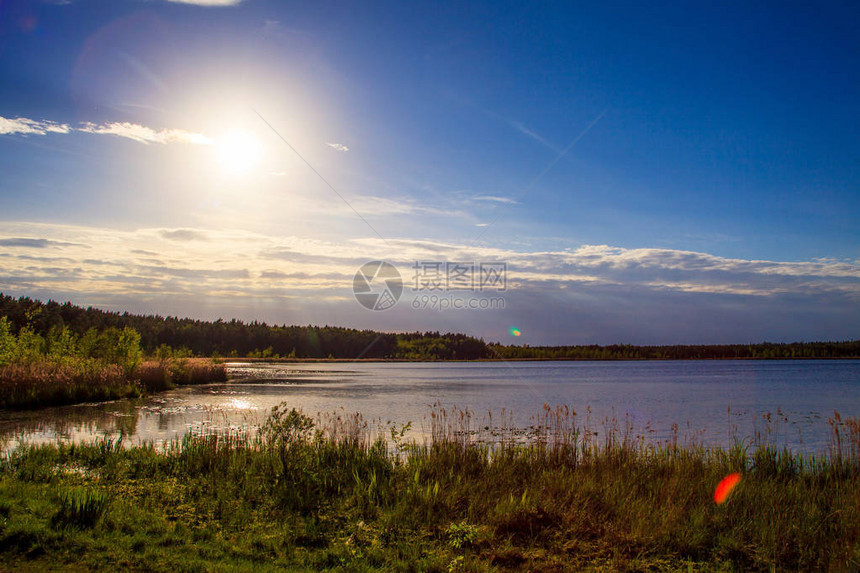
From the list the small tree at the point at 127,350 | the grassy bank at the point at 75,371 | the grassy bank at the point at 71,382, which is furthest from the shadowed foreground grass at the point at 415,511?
the small tree at the point at 127,350

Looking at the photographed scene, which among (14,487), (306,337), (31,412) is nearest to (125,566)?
(14,487)

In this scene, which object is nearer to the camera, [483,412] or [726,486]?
[726,486]

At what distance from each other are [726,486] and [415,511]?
20.5 feet

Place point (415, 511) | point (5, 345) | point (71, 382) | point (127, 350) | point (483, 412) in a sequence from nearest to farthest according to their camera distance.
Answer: point (415, 511) < point (483, 412) < point (71, 382) < point (5, 345) < point (127, 350)

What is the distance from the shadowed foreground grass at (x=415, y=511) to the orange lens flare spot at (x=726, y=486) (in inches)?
6.7

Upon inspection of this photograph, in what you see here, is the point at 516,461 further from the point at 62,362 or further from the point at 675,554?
the point at 62,362

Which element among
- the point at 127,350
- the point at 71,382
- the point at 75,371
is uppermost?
the point at 127,350

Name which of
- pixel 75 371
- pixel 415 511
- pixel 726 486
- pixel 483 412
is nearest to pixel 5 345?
pixel 75 371

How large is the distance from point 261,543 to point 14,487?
16.4 feet

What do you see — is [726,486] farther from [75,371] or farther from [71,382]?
[75,371]

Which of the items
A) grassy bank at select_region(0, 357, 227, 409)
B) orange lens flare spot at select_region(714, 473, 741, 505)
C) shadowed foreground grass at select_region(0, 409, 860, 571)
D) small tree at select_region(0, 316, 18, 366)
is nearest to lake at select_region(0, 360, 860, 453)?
grassy bank at select_region(0, 357, 227, 409)

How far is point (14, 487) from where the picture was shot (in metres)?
9.83

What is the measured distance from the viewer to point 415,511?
9781 millimetres

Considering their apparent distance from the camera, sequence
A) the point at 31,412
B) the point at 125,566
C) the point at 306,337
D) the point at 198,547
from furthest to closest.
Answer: the point at 306,337 → the point at 31,412 → the point at 198,547 → the point at 125,566
